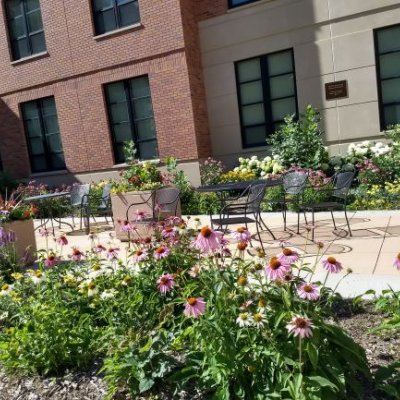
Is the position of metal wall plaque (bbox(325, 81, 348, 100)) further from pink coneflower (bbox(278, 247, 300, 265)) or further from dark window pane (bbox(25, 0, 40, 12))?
pink coneflower (bbox(278, 247, 300, 265))

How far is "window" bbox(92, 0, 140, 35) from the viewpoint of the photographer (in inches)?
484

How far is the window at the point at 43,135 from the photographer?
14453 millimetres

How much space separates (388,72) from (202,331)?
387 inches

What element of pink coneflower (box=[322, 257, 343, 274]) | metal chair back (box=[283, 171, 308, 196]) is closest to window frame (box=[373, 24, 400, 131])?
metal chair back (box=[283, 171, 308, 196])

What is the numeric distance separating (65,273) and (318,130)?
8.37 meters

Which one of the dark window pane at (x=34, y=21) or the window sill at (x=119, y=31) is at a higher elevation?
the dark window pane at (x=34, y=21)

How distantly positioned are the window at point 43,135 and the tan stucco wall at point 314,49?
5.51 m

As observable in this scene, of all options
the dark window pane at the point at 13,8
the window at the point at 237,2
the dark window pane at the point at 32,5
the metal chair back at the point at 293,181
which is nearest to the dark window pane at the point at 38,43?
the dark window pane at the point at 32,5

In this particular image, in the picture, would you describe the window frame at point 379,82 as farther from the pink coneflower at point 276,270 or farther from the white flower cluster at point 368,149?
the pink coneflower at point 276,270

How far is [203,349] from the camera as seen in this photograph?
92.0 inches

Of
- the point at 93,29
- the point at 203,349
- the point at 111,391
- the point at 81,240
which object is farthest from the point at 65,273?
the point at 93,29

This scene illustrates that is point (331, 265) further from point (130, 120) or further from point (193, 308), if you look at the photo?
point (130, 120)

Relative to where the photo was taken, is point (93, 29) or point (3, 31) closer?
point (93, 29)

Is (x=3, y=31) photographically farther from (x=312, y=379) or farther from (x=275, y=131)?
(x=312, y=379)
